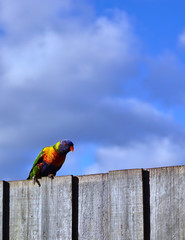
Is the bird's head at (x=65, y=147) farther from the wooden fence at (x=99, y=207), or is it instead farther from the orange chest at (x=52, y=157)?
the wooden fence at (x=99, y=207)

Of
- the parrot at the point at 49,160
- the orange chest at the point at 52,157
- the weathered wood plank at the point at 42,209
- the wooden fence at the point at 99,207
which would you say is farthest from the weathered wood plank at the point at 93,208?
the orange chest at the point at 52,157

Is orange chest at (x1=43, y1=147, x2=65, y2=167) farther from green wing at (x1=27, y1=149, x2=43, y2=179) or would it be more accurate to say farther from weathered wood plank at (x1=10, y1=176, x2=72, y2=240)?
weathered wood plank at (x1=10, y1=176, x2=72, y2=240)

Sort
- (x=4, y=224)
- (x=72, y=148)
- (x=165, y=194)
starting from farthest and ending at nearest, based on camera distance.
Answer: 1. (x=72, y=148)
2. (x=4, y=224)
3. (x=165, y=194)

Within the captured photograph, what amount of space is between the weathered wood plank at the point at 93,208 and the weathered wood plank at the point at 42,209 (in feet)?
0.39

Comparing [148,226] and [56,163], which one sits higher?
[56,163]

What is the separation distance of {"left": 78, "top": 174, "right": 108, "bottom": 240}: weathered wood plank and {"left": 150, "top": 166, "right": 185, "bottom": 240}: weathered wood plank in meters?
0.40

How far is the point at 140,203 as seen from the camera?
11.4 feet

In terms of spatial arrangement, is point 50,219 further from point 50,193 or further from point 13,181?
point 13,181

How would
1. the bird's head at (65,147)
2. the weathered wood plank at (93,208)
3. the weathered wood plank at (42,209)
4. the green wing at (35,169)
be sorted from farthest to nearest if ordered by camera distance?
the bird's head at (65,147) → the green wing at (35,169) → the weathered wood plank at (42,209) → the weathered wood plank at (93,208)

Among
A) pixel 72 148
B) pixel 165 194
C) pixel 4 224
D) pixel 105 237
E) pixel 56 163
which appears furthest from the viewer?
pixel 72 148

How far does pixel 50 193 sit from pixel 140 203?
0.88 metres

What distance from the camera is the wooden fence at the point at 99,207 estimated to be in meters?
3.38

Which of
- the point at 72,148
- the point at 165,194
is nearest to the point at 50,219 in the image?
the point at 165,194

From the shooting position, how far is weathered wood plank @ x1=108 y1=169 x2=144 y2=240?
3477mm
